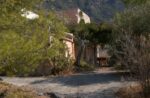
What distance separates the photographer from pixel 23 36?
39.7ft

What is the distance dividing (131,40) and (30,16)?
18.1 feet

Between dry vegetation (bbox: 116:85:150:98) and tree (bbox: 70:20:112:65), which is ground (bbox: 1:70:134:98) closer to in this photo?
dry vegetation (bbox: 116:85:150:98)

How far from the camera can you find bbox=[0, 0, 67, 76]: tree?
11.6 meters

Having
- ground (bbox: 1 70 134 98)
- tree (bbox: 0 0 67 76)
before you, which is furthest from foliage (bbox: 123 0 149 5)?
ground (bbox: 1 70 134 98)

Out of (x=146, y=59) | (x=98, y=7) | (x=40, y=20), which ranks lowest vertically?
(x=146, y=59)

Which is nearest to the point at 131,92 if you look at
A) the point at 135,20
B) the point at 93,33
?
the point at 135,20

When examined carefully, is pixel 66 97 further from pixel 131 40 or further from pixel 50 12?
pixel 50 12

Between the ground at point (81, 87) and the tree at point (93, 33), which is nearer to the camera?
the ground at point (81, 87)

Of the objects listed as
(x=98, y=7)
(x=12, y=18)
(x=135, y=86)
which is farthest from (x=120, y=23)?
(x=98, y=7)

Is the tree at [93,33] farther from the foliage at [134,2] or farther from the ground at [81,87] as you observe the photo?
the foliage at [134,2]

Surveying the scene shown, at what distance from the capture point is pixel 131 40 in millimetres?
16984

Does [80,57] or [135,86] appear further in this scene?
[80,57]

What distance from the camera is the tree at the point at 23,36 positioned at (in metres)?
11.6

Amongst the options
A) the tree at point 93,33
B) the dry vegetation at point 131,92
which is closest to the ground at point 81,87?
the dry vegetation at point 131,92
